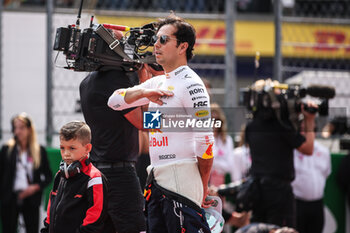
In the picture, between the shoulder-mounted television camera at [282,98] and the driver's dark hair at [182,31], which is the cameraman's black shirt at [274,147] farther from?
the driver's dark hair at [182,31]

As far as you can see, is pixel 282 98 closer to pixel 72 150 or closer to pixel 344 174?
pixel 344 174

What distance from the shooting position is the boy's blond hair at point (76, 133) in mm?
3938

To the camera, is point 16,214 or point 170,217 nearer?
point 170,217

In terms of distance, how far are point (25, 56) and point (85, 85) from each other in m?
3.19

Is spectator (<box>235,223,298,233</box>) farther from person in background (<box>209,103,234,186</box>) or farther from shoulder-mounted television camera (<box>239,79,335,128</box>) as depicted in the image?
person in background (<box>209,103,234,186</box>)

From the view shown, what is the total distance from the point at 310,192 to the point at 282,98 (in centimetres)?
158

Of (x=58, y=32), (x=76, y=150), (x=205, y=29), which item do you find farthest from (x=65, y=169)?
(x=205, y=29)

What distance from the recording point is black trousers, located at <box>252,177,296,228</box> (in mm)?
5945

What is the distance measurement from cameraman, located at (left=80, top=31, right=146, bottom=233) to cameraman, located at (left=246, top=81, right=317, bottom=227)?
1979 millimetres

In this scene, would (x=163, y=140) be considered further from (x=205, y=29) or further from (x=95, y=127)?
(x=205, y=29)

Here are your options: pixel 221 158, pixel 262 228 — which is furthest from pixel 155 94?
pixel 221 158

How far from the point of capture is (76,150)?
3951mm

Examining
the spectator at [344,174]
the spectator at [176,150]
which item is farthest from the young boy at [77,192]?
the spectator at [344,174]

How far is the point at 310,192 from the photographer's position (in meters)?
7.13
